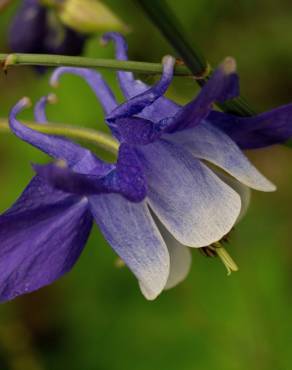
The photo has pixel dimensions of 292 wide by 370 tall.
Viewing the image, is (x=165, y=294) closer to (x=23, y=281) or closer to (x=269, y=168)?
(x=269, y=168)

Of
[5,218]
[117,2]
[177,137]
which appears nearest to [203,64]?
[177,137]

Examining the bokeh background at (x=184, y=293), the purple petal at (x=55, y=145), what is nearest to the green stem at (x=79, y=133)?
the purple petal at (x=55, y=145)

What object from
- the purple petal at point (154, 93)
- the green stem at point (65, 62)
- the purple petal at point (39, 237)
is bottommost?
the purple petal at point (39, 237)

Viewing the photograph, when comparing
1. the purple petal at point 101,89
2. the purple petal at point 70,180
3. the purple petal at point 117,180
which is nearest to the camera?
the purple petal at point 70,180

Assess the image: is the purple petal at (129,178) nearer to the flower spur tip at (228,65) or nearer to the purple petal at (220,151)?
the purple petal at (220,151)

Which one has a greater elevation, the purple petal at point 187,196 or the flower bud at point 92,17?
the flower bud at point 92,17

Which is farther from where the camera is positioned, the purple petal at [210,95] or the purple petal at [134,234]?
the purple petal at [134,234]

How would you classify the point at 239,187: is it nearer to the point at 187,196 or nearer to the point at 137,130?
the point at 187,196
